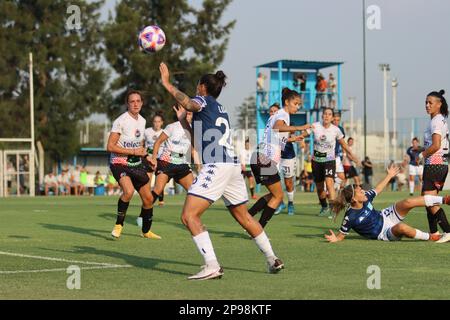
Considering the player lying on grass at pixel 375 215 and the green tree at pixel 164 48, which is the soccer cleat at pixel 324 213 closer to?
the player lying on grass at pixel 375 215

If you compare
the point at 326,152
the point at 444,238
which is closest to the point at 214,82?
the point at 444,238

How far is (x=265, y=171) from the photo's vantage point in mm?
13961

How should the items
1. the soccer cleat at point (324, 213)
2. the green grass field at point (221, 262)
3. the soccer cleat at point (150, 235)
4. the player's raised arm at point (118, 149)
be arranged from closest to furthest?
the green grass field at point (221, 262)
the player's raised arm at point (118, 149)
the soccer cleat at point (150, 235)
the soccer cleat at point (324, 213)

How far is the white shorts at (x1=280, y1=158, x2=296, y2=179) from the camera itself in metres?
19.1

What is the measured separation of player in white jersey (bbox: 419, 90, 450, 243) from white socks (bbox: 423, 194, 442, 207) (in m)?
0.28

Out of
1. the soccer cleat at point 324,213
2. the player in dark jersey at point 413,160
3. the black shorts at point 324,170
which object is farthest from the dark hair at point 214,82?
the player in dark jersey at point 413,160

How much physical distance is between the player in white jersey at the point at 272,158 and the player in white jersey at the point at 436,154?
7.28 feet

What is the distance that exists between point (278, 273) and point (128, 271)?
1.67m

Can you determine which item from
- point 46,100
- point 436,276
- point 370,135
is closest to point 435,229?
point 436,276

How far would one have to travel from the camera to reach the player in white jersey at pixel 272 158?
45.6ft

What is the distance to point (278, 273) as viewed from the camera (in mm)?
9242

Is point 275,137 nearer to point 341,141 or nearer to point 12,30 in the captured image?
point 341,141

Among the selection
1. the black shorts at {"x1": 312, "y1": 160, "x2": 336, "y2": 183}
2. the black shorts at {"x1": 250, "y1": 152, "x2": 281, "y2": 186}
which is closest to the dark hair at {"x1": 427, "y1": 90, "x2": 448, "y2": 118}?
the black shorts at {"x1": 250, "y1": 152, "x2": 281, "y2": 186}

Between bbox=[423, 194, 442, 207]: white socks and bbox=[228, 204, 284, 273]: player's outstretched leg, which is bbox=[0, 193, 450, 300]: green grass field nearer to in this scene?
bbox=[228, 204, 284, 273]: player's outstretched leg
